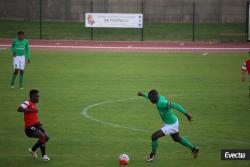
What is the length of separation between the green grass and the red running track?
1.48 metres

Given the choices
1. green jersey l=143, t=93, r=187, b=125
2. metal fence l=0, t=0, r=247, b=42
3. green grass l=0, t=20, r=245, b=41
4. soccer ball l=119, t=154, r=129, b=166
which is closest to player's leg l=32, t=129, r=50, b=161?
soccer ball l=119, t=154, r=129, b=166

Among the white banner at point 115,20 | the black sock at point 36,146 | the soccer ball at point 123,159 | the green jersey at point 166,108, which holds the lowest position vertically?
the soccer ball at point 123,159

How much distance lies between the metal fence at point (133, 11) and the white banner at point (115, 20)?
117 inches

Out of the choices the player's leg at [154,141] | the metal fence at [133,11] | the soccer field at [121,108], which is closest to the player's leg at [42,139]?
the soccer field at [121,108]

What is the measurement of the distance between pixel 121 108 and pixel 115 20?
2675 centimetres

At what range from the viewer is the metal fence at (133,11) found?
5478cm

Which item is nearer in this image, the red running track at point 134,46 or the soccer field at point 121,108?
the soccer field at point 121,108

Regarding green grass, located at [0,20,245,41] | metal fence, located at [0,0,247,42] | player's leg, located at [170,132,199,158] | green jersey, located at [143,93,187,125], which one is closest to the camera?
green jersey, located at [143,93,187,125]

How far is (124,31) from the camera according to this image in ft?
179

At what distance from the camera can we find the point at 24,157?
56.5 feet

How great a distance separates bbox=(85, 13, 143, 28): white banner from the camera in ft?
166

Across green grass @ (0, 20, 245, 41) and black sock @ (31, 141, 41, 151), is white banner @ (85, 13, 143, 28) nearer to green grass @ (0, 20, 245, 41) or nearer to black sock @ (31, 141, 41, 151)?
green grass @ (0, 20, 245, 41)

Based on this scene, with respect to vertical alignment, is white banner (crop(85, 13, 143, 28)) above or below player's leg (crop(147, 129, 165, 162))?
above

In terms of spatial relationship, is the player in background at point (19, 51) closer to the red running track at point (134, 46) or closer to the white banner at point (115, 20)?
the red running track at point (134, 46)
